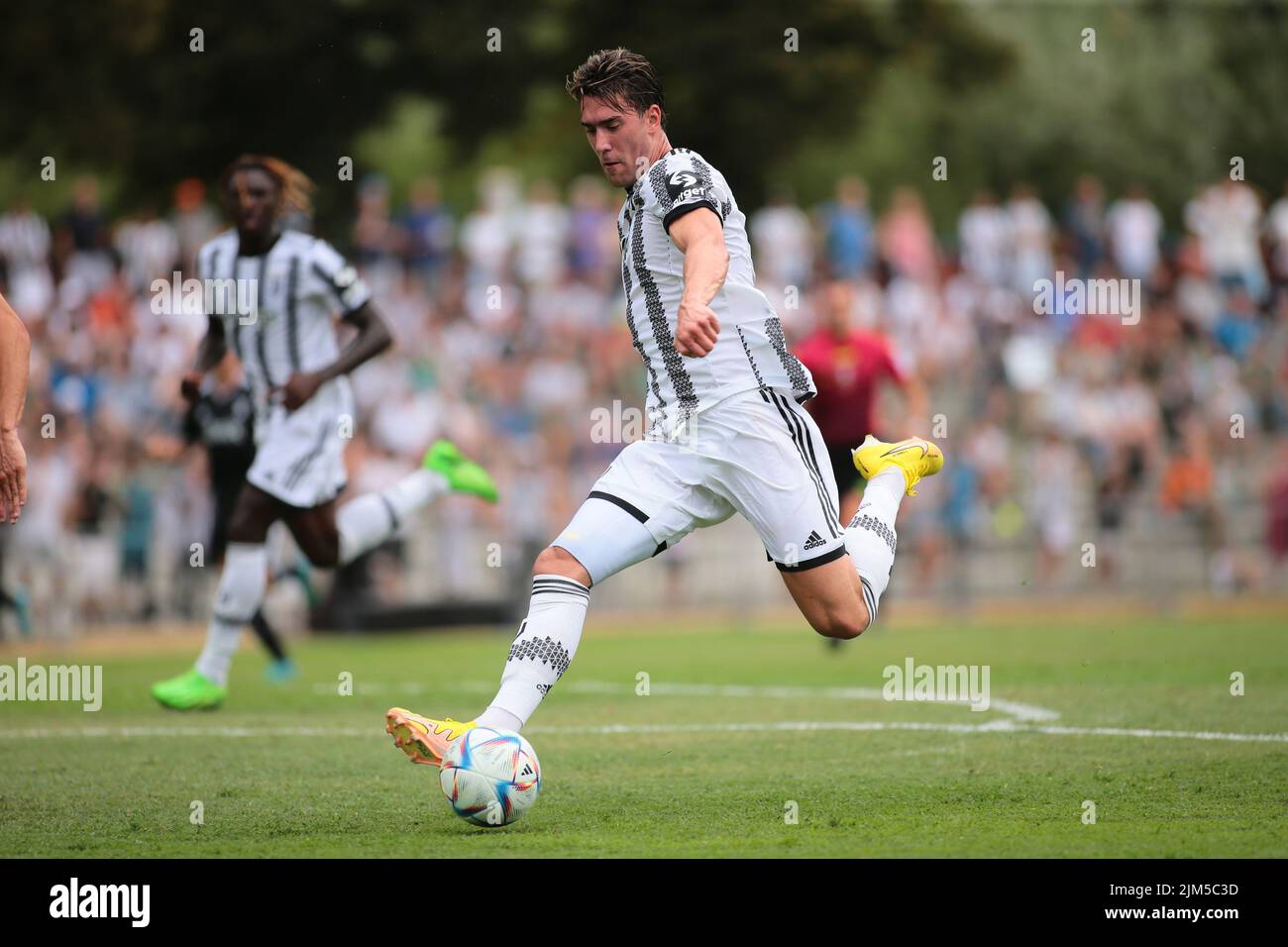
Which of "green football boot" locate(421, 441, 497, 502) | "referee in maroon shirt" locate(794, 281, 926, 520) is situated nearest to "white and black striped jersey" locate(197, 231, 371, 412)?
"green football boot" locate(421, 441, 497, 502)

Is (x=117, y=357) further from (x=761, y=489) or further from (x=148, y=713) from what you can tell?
(x=761, y=489)

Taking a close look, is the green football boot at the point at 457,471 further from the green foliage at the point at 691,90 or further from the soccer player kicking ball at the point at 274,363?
the green foliage at the point at 691,90

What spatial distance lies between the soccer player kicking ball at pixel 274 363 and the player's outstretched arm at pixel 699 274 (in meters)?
4.27

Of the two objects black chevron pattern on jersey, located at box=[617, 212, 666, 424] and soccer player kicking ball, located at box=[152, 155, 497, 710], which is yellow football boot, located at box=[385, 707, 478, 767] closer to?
black chevron pattern on jersey, located at box=[617, 212, 666, 424]

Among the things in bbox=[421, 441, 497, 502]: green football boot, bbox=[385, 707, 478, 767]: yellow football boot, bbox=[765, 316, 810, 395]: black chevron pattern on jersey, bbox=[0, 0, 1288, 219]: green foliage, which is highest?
bbox=[0, 0, 1288, 219]: green foliage

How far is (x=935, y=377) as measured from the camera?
24078 mm

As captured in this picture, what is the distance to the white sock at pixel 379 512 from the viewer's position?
11180 mm

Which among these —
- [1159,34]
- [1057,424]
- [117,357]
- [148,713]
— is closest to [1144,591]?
[1057,424]

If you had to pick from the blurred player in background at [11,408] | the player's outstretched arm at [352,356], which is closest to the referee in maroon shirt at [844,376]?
the player's outstretched arm at [352,356]

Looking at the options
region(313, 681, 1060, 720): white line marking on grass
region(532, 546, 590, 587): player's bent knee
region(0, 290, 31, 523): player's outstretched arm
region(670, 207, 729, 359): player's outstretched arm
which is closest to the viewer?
region(670, 207, 729, 359): player's outstretched arm

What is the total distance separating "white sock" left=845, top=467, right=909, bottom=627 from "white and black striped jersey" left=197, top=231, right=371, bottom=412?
406 cm

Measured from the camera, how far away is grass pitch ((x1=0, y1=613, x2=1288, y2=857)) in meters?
6.02

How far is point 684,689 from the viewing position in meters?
11.6

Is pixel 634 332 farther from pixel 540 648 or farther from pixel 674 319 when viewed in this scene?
pixel 540 648
